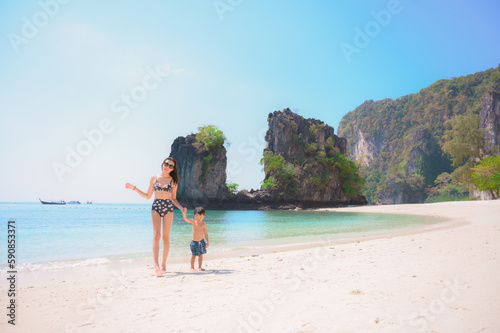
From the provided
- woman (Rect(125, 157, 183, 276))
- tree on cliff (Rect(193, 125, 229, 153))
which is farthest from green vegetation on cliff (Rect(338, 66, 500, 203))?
woman (Rect(125, 157, 183, 276))

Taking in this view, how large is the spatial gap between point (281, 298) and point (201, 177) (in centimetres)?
4417

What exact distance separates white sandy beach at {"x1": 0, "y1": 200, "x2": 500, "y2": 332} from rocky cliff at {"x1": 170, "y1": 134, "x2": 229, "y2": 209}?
1619 inches

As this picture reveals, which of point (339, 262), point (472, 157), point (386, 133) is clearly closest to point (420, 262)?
point (339, 262)

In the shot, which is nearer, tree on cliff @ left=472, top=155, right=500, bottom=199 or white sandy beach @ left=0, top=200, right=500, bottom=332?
white sandy beach @ left=0, top=200, right=500, bottom=332

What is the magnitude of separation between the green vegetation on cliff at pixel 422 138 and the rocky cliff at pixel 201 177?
3495 centimetres

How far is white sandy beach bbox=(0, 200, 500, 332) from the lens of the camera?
2621 mm

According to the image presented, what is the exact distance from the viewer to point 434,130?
83.9m

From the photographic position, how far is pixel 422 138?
80.0 m

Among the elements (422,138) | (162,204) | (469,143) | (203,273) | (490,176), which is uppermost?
(422,138)

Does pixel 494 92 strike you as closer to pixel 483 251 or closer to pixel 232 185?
pixel 232 185

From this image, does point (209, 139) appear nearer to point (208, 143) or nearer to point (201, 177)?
point (208, 143)

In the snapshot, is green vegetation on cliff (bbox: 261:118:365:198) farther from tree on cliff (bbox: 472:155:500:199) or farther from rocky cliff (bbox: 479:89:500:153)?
rocky cliff (bbox: 479:89:500:153)

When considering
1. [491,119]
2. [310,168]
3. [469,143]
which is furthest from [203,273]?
[491,119]

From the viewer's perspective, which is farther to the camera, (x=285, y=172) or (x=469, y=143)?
(x=285, y=172)
